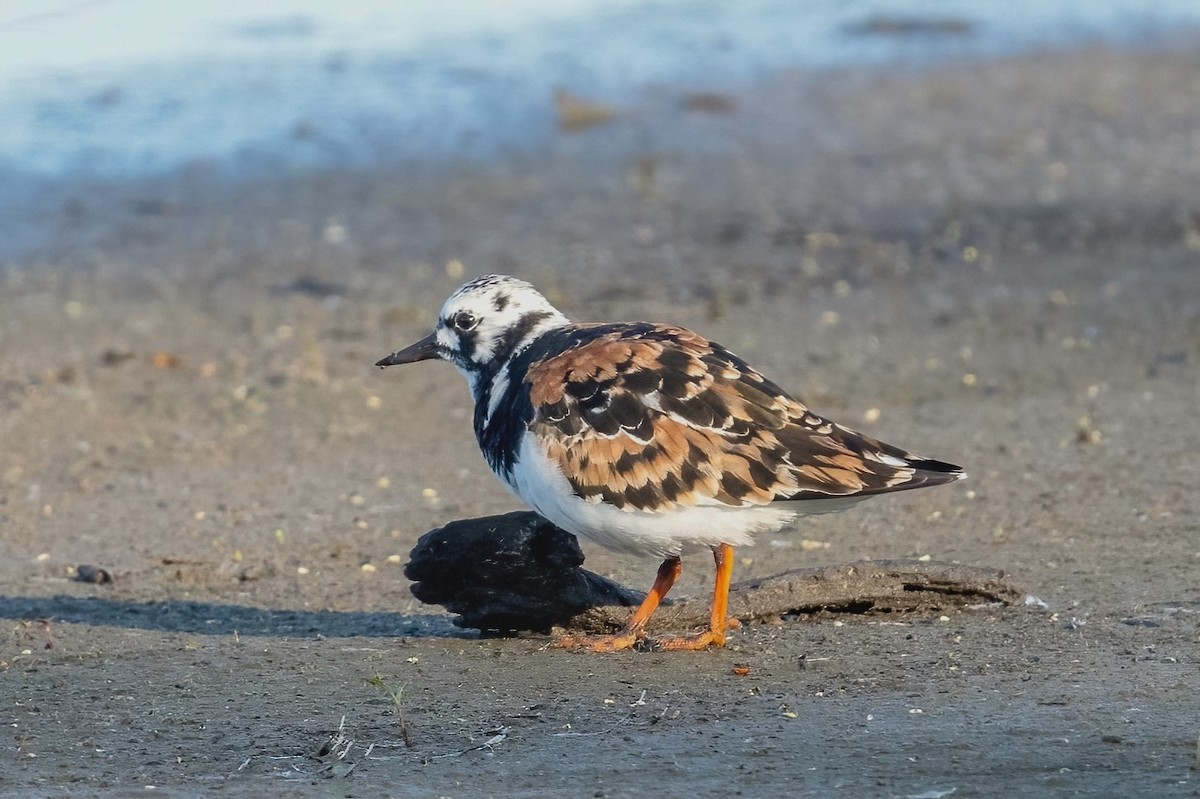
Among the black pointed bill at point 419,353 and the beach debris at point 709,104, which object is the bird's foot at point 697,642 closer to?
the black pointed bill at point 419,353

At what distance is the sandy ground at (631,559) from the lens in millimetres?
4324

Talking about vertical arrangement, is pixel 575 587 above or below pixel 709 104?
below

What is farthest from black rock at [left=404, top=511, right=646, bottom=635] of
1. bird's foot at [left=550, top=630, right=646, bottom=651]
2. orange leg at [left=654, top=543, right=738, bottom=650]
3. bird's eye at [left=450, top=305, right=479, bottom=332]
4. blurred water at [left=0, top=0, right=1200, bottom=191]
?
blurred water at [left=0, top=0, right=1200, bottom=191]

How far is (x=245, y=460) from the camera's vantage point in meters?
7.89

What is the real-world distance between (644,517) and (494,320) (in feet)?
3.61

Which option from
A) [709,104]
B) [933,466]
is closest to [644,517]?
[933,466]

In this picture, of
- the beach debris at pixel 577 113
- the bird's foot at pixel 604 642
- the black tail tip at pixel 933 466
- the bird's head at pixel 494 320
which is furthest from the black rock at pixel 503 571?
the beach debris at pixel 577 113

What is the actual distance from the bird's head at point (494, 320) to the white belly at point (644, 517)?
26.1 inches

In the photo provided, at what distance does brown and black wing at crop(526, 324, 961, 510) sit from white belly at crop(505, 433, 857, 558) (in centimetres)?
4

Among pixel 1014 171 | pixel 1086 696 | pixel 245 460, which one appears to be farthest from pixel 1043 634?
pixel 1014 171

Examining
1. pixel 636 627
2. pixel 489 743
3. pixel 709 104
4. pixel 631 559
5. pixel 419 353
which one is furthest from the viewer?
pixel 709 104

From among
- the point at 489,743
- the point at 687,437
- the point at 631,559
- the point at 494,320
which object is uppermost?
the point at 494,320

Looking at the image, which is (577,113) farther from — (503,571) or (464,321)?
(503,571)

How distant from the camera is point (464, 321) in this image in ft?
19.0
